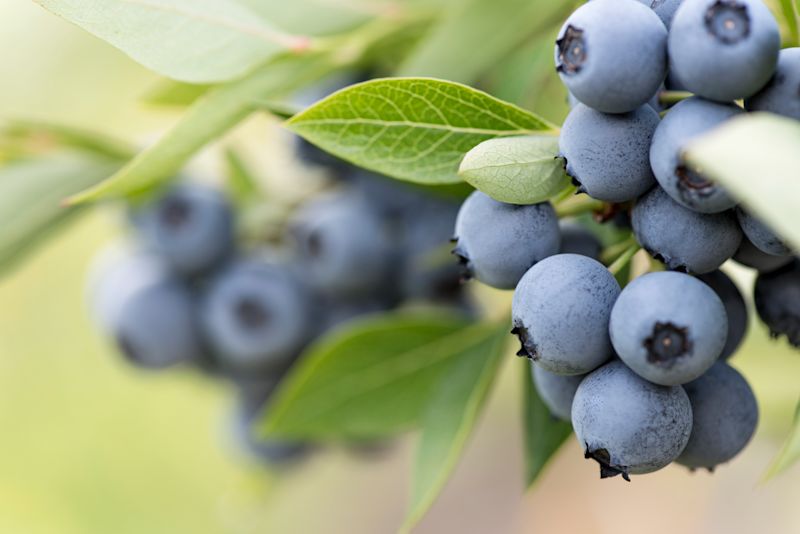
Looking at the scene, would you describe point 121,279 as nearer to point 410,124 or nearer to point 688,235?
point 410,124

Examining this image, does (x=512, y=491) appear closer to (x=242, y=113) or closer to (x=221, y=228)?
(x=221, y=228)

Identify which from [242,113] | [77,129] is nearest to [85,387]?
[77,129]

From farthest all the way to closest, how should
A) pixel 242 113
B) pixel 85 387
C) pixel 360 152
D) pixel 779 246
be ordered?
pixel 85 387
pixel 242 113
pixel 360 152
pixel 779 246

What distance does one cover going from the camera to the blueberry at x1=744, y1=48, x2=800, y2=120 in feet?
2.03

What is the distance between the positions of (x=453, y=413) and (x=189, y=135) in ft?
1.33

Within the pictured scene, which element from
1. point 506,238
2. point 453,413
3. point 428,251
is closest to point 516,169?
point 506,238

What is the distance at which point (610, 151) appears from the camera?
67 centimetres

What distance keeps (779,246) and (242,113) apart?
50cm

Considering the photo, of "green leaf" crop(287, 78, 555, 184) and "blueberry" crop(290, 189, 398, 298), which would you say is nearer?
"green leaf" crop(287, 78, 555, 184)

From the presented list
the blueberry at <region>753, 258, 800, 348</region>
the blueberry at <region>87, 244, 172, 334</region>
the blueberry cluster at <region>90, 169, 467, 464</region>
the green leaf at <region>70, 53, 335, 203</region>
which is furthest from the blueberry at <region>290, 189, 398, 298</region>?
the blueberry at <region>753, 258, 800, 348</region>

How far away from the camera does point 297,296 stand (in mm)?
1422

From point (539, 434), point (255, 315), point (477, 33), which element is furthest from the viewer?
point (255, 315)

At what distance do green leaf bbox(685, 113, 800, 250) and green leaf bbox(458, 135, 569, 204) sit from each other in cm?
21

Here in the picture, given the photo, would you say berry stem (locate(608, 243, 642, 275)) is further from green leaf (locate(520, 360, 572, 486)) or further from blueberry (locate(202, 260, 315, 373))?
blueberry (locate(202, 260, 315, 373))
